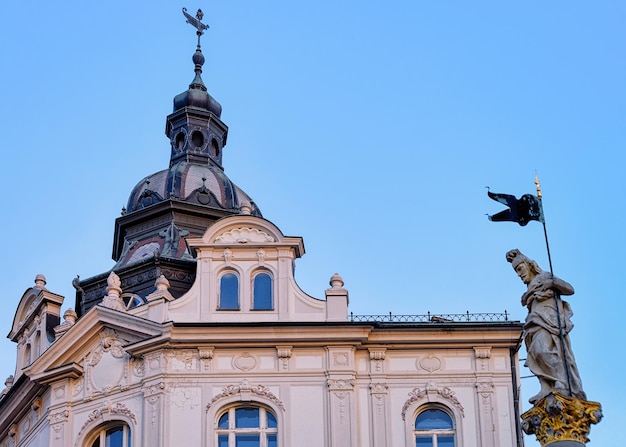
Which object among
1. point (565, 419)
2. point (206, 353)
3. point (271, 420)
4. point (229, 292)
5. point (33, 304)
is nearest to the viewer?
point (565, 419)

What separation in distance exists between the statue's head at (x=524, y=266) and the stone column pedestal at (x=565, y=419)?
2.17m

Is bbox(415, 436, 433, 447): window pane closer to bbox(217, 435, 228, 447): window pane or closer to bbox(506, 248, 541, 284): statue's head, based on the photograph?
bbox(217, 435, 228, 447): window pane

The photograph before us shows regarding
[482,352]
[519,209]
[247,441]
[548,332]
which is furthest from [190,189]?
[548,332]

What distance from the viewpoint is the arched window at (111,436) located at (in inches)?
1644

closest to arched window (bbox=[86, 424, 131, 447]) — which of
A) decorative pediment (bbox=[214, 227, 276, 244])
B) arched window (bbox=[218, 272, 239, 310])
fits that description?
arched window (bbox=[218, 272, 239, 310])

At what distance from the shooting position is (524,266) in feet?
70.2

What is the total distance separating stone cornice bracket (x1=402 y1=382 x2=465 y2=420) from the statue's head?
20534mm

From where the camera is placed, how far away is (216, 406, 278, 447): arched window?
4047 centimetres

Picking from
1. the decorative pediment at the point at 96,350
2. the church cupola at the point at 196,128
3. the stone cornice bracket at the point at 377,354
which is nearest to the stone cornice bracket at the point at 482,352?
the stone cornice bracket at the point at 377,354

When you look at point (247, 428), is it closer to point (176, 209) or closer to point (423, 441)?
point (423, 441)

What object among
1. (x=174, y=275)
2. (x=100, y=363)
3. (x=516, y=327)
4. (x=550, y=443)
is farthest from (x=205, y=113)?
(x=550, y=443)

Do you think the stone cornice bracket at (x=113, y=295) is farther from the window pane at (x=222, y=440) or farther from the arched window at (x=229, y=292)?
the window pane at (x=222, y=440)

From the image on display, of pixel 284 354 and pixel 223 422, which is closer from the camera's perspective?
pixel 223 422

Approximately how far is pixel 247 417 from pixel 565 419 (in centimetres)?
2226
